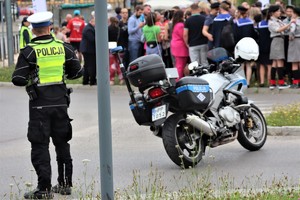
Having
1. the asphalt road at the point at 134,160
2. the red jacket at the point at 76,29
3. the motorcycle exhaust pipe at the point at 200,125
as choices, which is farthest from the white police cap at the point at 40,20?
the red jacket at the point at 76,29

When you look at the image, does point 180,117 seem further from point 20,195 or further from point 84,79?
point 84,79

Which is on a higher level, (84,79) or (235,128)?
(235,128)

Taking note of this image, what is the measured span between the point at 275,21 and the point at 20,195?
11309 millimetres

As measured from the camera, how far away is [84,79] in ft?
73.2

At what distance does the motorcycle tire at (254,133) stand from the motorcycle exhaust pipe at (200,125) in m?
0.91

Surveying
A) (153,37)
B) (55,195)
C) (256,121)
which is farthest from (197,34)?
(55,195)

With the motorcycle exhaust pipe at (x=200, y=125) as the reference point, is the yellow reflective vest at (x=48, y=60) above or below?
above

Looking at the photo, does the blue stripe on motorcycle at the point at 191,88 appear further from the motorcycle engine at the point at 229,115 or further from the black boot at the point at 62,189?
the black boot at the point at 62,189

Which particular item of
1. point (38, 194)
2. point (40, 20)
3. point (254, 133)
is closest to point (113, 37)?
point (254, 133)

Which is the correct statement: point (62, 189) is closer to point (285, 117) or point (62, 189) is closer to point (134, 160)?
point (134, 160)

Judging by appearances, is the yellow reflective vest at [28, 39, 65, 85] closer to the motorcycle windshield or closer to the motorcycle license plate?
the motorcycle license plate

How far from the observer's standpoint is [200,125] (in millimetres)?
11102

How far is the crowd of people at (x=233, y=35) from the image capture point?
19.7 meters

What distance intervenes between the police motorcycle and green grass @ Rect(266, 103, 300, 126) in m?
2.17
